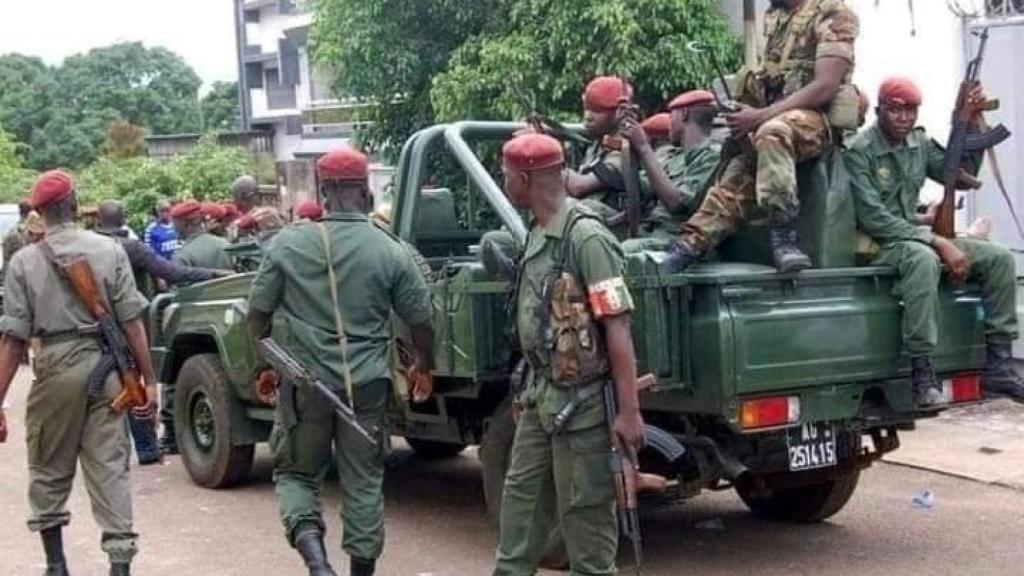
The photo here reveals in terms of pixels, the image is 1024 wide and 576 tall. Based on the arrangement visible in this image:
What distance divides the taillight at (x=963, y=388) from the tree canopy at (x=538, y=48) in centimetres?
706

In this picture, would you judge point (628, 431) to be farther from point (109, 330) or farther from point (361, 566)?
point (109, 330)

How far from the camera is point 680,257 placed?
20.5ft

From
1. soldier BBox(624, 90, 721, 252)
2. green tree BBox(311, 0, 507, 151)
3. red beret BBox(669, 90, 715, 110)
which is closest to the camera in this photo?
soldier BBox(624, 90, 721, 252)

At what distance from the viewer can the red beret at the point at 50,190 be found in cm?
639

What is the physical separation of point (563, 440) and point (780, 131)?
187 cm

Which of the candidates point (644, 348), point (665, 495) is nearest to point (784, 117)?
point (644, 348)

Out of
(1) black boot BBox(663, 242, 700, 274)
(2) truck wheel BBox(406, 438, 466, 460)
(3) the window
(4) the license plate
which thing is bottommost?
(2) truck wheel BBox(406, 438, 466, 460)

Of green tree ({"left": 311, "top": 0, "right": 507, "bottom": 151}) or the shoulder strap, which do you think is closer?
the shoulder strap

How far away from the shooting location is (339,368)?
5.95 metres

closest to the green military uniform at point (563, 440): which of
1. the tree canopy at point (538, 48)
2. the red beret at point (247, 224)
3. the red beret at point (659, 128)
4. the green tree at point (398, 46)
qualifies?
the red beret at point (659, 128)

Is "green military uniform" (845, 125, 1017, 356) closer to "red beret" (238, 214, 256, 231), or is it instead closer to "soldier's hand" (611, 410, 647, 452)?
"soldier's hand" (611, 410, 647, 452)

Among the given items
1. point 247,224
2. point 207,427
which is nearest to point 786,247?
point 207,427

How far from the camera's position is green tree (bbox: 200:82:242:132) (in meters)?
59.5

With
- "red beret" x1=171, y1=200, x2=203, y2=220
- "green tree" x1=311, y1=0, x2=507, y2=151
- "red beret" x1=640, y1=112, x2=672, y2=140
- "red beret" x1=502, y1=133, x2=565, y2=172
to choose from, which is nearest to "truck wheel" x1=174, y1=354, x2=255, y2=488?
"red beret" x1=171, y1=200, x2=203, y2=220
